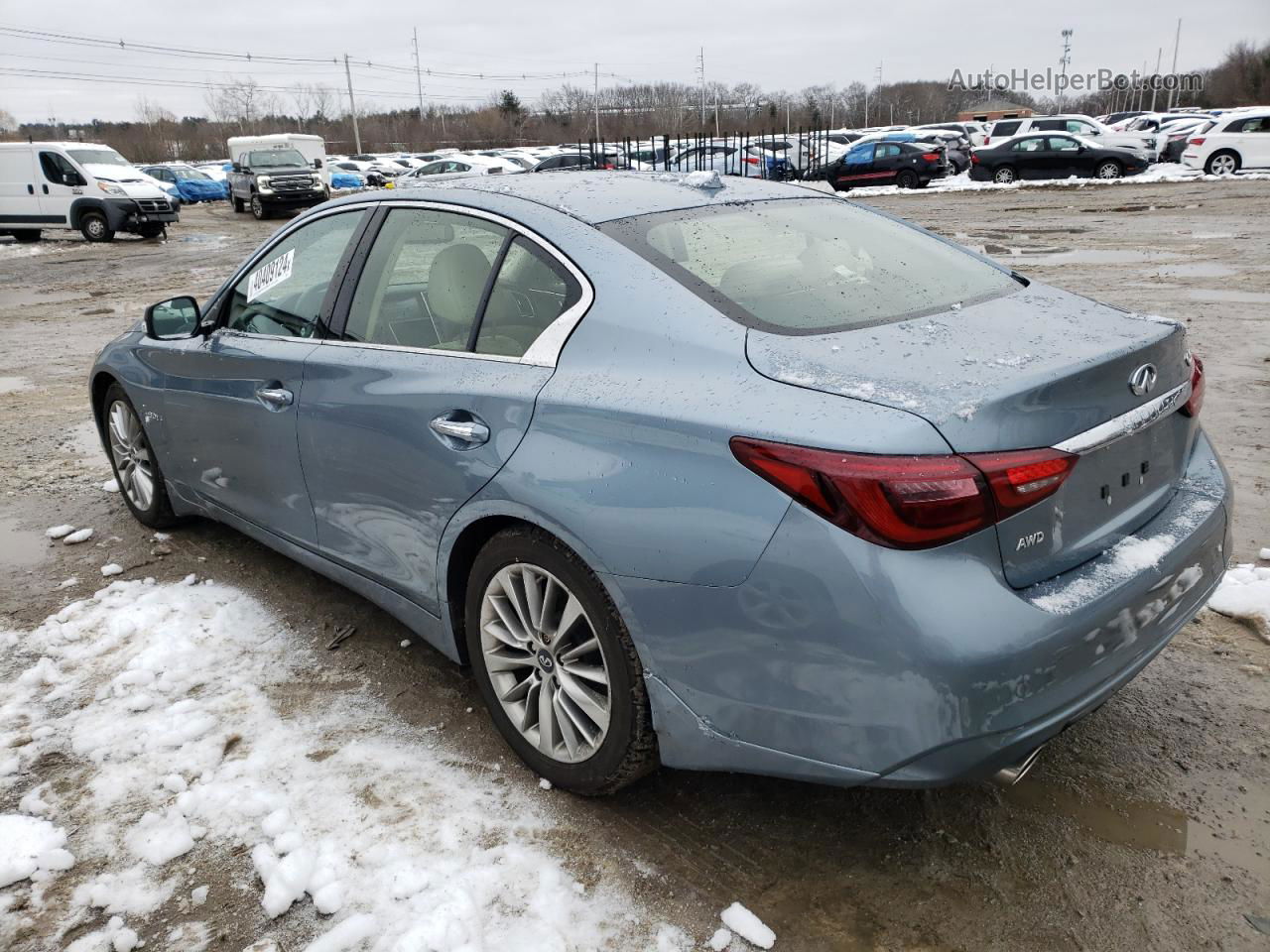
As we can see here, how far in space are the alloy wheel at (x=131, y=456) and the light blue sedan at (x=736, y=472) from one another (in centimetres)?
146

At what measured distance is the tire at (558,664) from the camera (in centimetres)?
236

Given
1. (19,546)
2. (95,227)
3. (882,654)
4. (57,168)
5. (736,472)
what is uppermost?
(57,168)

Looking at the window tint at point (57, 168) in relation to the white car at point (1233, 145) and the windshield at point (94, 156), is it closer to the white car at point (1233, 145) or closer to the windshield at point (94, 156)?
the windshield at point (94, 156)

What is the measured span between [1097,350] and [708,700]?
1198mm

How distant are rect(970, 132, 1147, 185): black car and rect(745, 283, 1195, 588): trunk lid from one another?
27588mm

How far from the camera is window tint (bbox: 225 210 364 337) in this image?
3.40 m

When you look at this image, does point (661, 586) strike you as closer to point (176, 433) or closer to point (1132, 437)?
point (1132, 437)

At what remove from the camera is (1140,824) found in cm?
249

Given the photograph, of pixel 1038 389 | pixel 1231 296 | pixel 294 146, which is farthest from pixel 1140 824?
pixel 294 146

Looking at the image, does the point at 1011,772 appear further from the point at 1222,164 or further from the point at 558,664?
the point at 1222,164

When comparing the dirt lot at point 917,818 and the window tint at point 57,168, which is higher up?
the window tint at point 57,168

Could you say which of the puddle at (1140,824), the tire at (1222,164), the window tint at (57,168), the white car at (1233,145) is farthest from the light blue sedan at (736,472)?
the tire at (1222,164)

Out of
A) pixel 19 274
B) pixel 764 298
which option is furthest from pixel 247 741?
pixel 19 274

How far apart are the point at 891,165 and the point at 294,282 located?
27.9 m
